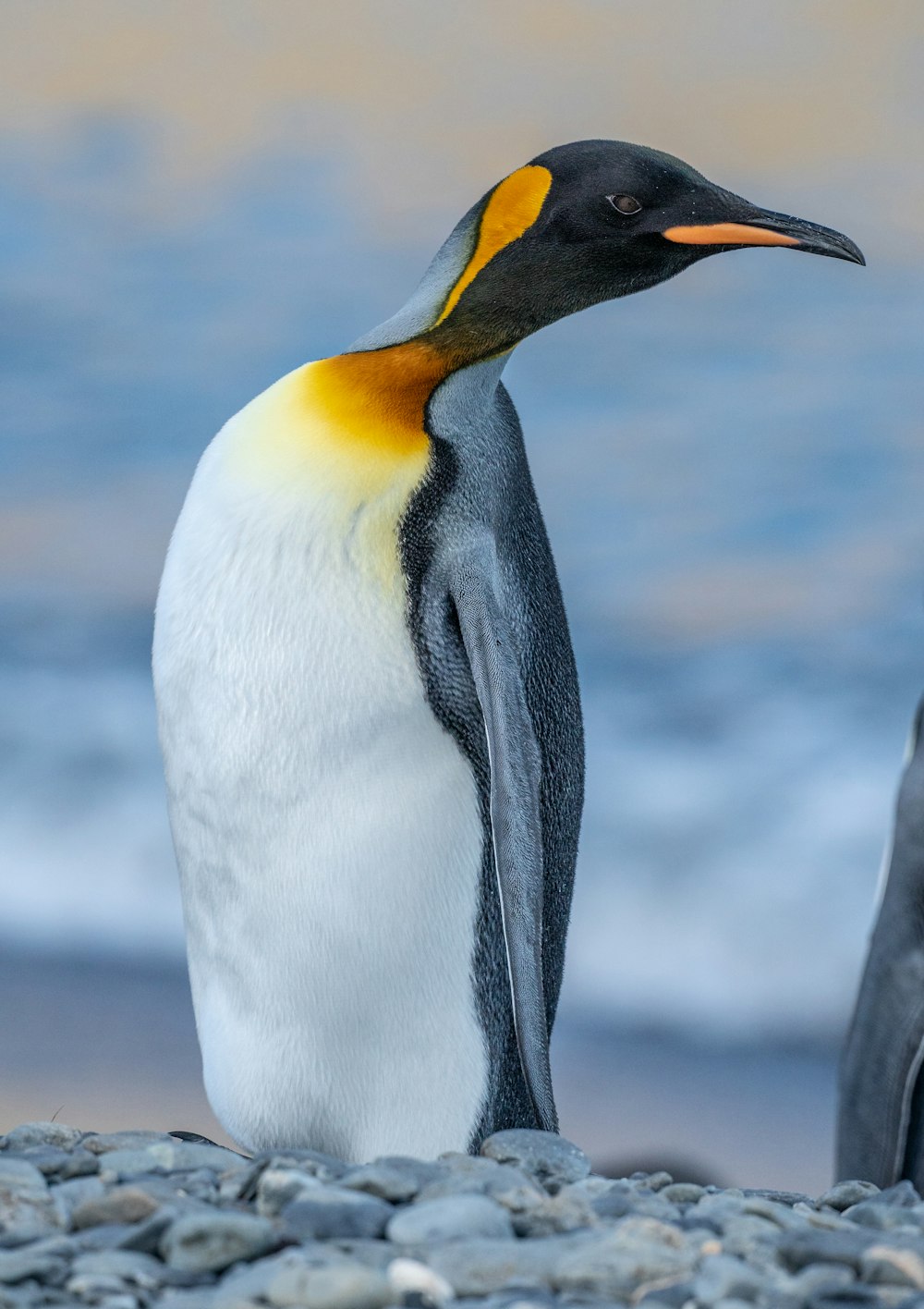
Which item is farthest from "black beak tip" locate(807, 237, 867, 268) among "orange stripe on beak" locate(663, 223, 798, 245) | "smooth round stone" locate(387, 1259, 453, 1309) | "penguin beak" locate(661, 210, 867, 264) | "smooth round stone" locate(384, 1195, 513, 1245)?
"smooth round stone" locate(387, 1259, 453, 1309)

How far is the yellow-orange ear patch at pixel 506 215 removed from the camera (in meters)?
3.09

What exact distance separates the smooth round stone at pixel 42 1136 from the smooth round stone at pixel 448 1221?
0.94 meters

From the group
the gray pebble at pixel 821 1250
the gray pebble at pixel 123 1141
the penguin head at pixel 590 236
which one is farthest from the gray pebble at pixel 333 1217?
the penguin head at pixel 590 236

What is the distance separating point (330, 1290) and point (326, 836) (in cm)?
137

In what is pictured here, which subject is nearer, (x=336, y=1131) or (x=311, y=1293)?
(x=311, y=1293)

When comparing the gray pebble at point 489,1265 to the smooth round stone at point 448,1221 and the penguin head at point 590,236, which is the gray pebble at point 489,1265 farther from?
the penguin head at point 590,236

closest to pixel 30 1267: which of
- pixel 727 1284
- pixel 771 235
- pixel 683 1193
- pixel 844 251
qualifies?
pixel 727 1284

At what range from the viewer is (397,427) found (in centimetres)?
312

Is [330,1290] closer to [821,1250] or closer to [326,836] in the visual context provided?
[821,1250]

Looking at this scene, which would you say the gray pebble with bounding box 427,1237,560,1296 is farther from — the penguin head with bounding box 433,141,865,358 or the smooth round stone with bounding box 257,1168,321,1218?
the penguin head with bounding box 433,141,865,358

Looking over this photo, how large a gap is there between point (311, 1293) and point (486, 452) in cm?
186

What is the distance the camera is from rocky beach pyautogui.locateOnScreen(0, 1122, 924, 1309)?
1778 mm

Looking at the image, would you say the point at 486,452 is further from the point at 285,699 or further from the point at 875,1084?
the point at 875,1084

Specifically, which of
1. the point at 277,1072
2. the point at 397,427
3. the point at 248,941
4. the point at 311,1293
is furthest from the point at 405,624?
Answer: the point at 311,1293
